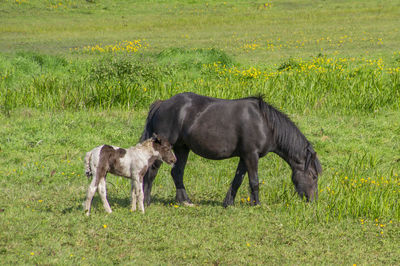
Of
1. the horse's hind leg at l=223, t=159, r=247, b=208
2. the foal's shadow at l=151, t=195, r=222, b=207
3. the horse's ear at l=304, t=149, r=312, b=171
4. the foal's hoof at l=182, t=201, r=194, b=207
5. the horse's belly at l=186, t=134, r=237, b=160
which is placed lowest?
the foal's shadow at l=151, t=195, r=222, b=207

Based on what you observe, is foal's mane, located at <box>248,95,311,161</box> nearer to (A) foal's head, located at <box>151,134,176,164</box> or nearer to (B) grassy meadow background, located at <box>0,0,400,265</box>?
(B) grassy meadow background, located at <box>0,0,400,265</box>

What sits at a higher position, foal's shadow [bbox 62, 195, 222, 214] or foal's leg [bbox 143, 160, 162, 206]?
foal's leg [bbox 143, 160, 162, 206]

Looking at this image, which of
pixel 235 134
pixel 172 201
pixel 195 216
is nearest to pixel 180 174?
pixel 172 201

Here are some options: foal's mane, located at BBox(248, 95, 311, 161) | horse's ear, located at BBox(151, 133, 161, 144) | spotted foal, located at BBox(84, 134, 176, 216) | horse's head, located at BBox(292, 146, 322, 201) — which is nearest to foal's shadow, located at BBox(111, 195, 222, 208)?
spotted foal, located at BBox(84, 134, 176, 216)

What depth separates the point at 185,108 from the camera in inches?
353

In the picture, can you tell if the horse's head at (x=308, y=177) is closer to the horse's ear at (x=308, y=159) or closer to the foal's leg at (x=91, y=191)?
the horse's ear at (x=308, y=159)

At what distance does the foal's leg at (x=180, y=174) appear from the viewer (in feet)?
30.5

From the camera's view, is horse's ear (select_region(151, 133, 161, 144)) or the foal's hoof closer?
horse's ear (select_region(151, 133, 161, 144))

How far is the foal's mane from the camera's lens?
29.3 feet

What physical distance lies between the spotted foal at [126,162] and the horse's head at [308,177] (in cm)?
227

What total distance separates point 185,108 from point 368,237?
3548mm

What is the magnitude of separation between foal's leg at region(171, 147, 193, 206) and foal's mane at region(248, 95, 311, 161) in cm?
159

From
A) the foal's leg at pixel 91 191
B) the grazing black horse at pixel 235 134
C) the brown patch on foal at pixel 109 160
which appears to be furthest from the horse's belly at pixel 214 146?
the foal's leg at pixel 91 191

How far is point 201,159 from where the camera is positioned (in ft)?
39.9
